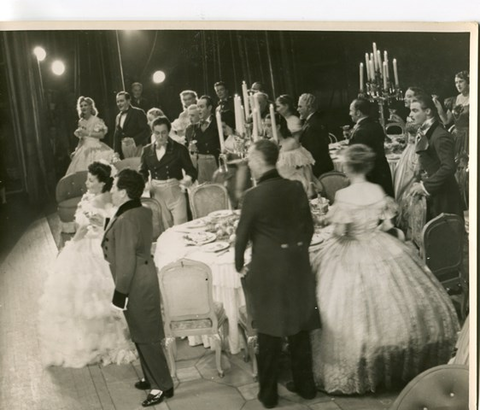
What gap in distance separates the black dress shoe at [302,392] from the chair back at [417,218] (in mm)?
970

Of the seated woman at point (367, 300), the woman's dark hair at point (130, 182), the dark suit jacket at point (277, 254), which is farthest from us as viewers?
the seated woman at point (367, 300)

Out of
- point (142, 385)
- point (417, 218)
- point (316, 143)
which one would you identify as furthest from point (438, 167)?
point (142, 385)

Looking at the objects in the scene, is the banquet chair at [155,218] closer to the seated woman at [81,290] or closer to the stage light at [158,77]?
the seated woman at [81,290]

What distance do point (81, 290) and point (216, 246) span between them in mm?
699

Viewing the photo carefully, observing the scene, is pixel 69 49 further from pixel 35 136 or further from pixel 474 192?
pixel 474 192

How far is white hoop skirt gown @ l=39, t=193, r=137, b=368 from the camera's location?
119 inches

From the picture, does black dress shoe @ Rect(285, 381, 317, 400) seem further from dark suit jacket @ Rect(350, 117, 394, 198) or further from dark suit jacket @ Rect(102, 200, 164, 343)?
dark suit jacket @ Rect(350, 117, 394, 198)

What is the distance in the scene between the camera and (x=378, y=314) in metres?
3.35

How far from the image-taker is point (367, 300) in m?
3.34

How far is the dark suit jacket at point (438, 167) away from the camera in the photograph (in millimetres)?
3455

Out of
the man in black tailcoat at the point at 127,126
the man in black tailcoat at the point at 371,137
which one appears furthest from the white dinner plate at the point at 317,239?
the man in black tailcoat at the point at 127,126

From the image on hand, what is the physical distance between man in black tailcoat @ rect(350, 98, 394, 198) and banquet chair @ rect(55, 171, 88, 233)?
4.66ft

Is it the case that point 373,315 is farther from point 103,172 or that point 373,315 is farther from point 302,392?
point 103,172

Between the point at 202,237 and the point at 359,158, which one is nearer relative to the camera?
the point at 202,237
